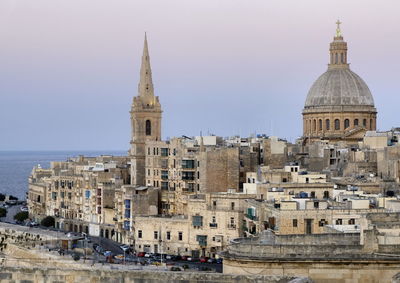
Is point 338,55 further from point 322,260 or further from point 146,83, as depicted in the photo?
point 322,260

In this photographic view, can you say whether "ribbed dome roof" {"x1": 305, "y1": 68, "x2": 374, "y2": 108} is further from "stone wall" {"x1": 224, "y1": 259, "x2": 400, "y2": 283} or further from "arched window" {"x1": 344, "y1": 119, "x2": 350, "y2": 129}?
"stone wall" {"x1": 224, "y1": 259, "x2": 400, "y2": 283}

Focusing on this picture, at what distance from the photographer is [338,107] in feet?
259

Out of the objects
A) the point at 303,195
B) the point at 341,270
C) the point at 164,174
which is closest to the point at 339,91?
the point at 164,174

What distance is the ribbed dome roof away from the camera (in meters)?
79.6

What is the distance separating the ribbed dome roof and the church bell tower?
1329cm

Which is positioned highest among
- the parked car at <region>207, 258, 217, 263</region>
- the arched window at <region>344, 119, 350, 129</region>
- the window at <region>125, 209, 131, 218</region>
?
the arched window at <region>344, 119, 350, 129</region>

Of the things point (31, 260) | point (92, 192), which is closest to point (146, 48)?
point (92, 192)

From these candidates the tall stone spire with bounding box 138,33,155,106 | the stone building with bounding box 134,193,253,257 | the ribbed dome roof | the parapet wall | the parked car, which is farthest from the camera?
the ribbed dome roof

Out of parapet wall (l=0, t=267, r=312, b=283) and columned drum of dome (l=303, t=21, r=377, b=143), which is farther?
columned drum of dome (l=303, t=21, r=377, b=143)

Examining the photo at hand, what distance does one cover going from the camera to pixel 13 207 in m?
102

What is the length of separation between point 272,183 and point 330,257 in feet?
124

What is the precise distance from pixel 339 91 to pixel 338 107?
169cm

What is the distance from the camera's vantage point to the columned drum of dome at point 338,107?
79.1m

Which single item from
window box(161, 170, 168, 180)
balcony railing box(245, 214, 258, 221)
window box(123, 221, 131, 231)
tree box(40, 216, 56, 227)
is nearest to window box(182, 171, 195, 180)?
window box(161, 170, 168, 180)
